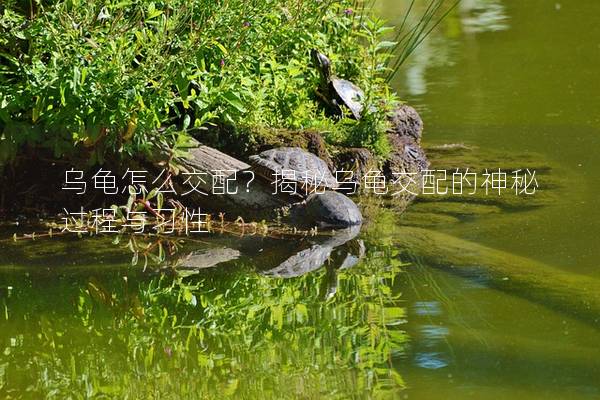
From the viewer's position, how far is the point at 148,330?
15.1 ft

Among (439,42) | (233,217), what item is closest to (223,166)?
(233,217)

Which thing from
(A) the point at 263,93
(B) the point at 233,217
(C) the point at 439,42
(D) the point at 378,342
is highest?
(C) the point at 439,42

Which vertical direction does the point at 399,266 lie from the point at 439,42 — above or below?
below

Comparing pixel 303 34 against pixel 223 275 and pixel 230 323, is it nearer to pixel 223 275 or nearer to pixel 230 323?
pixel 223 275

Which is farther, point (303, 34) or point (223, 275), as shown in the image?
point (303, 34)

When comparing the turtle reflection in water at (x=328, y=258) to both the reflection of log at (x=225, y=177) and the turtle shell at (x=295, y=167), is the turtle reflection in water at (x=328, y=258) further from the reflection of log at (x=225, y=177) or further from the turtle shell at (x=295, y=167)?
the reflection of log at (x=225, y=177)

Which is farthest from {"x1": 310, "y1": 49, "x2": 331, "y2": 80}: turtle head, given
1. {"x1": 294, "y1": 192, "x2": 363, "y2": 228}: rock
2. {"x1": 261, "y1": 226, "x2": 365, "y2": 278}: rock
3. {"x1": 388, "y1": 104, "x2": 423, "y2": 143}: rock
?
{"x1": 261, "y1": 226, "x2": 365, "y2": 278}: rock

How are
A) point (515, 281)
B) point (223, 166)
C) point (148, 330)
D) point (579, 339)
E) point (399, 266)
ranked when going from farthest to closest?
1. point (223, 166)
2. point (399, 266)
3. point (515, 281)
4. point (148, 330)
5. point (579, 339)

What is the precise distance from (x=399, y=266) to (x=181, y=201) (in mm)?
1611

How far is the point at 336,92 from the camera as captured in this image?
716cm

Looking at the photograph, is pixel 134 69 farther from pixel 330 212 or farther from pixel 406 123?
pixel 406 123

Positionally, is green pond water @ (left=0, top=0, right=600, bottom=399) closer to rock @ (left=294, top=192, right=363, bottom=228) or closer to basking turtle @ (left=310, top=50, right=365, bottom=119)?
rock @ (left=294, top=192, right=363, bottom=228)

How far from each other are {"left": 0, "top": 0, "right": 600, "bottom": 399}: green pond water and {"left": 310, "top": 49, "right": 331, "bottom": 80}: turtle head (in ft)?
3.37

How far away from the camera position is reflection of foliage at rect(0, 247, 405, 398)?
3.92 m
